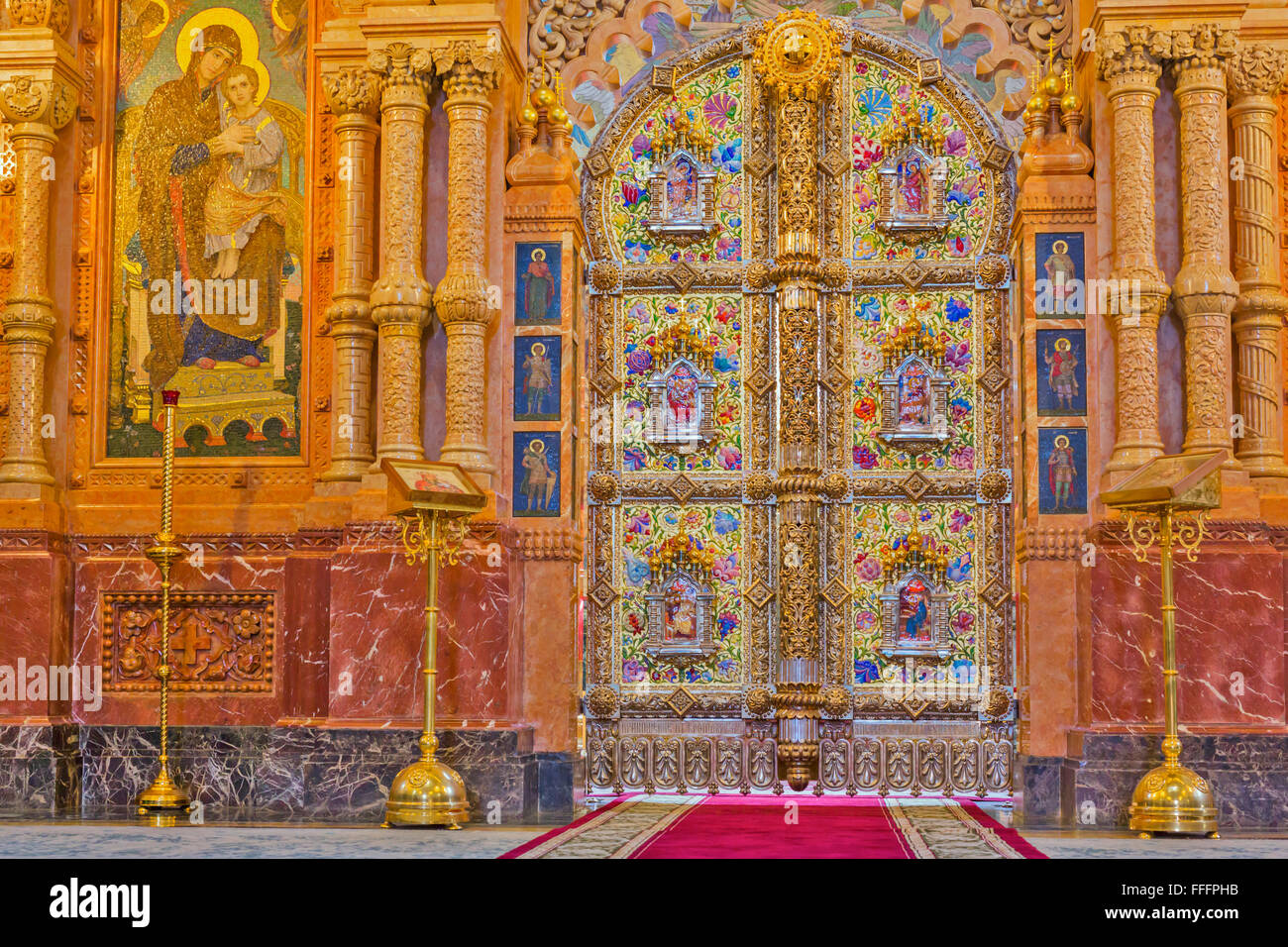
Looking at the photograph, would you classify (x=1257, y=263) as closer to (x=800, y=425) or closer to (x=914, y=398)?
(x=914, y=398)

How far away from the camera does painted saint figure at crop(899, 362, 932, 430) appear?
12.8m

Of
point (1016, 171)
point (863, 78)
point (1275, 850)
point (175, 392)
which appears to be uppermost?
point (863, 78)

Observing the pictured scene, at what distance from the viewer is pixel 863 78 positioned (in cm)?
1321

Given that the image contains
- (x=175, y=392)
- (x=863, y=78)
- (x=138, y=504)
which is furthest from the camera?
(x=863, y=78)

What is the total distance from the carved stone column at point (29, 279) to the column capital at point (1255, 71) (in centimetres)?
845

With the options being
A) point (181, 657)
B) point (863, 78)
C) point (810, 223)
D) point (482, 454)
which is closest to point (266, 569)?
point (181, 657)

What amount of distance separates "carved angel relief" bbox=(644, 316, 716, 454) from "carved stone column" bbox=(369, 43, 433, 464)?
212cm

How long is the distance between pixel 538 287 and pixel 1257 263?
5.04 meters

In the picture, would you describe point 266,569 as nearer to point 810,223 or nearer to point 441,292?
point 441,292

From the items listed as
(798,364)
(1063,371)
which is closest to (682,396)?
(798,364)

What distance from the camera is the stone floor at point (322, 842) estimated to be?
8672mm

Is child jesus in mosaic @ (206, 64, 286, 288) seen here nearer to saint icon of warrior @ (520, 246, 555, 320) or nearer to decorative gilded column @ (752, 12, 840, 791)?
saint icon of warrior @ (520, 246, 555, 320)

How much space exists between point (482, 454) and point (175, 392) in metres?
2.13

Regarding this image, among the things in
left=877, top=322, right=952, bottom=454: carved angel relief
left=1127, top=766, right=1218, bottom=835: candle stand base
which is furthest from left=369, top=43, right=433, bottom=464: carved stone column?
left=1127, top=766, right=1218, bottom=835: candle stand base
